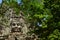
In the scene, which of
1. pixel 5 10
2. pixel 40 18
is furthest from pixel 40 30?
pixel 5 10

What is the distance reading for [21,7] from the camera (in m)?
27.7

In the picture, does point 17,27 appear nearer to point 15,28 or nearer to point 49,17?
point 15,28

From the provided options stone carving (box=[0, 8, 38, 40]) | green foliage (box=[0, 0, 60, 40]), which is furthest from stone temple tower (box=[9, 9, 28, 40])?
green foliage (box=[0, 0, 60, 40])

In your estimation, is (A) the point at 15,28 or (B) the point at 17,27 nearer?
(B) the point at 17,27

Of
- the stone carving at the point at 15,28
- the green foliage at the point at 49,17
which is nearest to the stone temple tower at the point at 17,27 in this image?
the stone carving at the point at 15,28

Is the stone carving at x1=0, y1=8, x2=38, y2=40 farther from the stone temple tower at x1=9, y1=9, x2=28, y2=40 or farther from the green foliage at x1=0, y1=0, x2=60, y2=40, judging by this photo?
the green foliage at x1=0, y1=0, x2=60, y2=40

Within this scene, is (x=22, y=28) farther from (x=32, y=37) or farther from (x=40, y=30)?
(x=40, y=30)

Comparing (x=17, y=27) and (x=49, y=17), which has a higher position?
(x=17, y=27)

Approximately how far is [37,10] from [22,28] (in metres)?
8.67

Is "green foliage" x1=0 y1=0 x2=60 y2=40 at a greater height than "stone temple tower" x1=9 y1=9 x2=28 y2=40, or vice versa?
"stone temple tower" x1=9 y1=9 x2=28 y2=40

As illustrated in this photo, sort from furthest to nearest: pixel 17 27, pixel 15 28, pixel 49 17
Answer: pixel 15 28 → pixel 17 27 → pixel 49 17

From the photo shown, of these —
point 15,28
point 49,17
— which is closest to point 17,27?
point 15,28

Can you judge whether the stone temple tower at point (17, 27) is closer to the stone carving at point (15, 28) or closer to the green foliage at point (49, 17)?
the stone carving at point (15, 28)

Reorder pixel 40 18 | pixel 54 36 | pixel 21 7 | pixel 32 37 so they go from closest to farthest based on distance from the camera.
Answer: pixel 54 36
pixel 40 18
pixel 32 37
pixel 21 7
